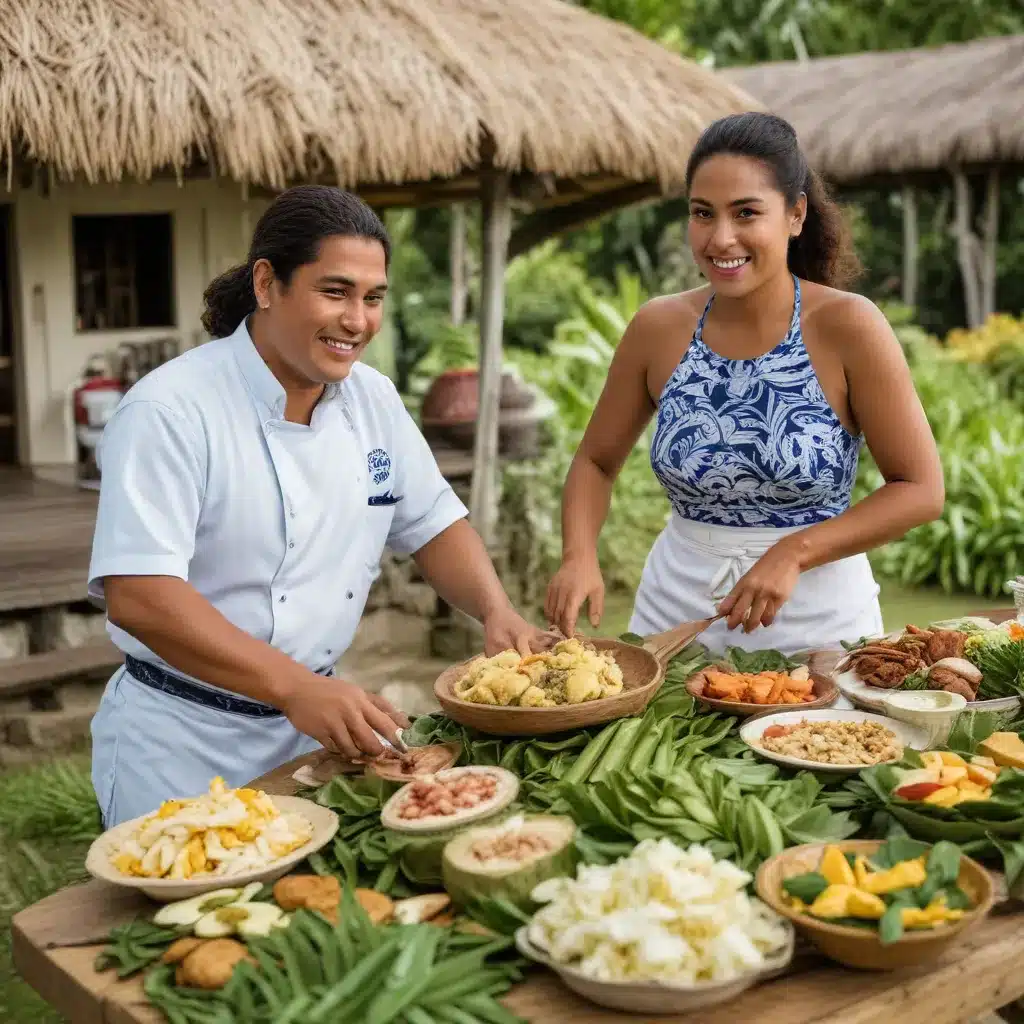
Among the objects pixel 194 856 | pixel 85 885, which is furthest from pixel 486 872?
pixel 85 885

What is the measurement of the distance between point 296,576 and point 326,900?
2.68 feet

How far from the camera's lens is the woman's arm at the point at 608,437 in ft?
10.6

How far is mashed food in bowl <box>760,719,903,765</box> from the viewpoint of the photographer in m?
2.33

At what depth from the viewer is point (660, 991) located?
1.66 metres

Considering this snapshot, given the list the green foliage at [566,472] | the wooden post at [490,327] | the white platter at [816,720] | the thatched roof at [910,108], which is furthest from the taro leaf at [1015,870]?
the thatched roof at [910,108]

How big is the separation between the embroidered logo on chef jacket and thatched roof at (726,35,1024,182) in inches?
475

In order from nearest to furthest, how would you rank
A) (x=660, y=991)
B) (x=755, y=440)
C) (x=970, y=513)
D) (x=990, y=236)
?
(x=660, y=991) < (x=755, y=440) < (x=970, y=513) < (x=990, y=236)

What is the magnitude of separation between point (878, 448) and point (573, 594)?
28.6 inches

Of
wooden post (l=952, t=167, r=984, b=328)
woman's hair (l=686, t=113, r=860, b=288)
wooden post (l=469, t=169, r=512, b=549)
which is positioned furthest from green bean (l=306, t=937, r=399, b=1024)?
wooden post (l=952, t=167, r=984, b=328)

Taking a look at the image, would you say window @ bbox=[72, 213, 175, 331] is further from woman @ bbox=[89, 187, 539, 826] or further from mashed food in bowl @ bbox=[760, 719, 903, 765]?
mashed food in bowl @ bbox=[760, 719, 903, 765]

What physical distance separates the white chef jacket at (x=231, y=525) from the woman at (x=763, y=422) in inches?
20.6

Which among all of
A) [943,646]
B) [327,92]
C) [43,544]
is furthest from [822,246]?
[43,544]

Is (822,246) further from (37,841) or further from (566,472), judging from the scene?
(566,472)

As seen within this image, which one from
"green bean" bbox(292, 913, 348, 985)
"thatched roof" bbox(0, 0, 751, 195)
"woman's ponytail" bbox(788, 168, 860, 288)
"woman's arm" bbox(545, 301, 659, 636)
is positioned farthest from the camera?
"thatched roof" bbox(0, 0, 751, 195)
